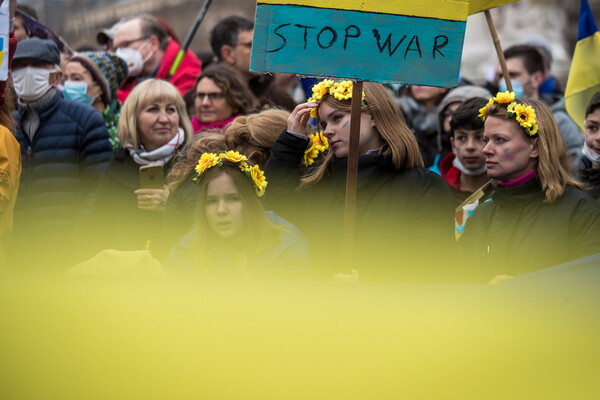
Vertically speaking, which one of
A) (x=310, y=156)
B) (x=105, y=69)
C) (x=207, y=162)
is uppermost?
(x=105, y=69)

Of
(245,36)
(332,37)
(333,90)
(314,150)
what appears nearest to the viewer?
(332,37)

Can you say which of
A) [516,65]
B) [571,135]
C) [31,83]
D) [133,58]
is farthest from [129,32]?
[571,135]

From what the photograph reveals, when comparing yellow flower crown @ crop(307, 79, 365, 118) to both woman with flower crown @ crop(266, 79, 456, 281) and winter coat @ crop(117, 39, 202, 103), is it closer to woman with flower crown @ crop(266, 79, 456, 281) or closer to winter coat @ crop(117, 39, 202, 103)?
woman with flower crown @ crop(266, 79, 456, 281)

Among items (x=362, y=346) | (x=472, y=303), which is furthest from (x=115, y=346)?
(x=472, y=303)

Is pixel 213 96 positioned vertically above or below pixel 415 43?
above

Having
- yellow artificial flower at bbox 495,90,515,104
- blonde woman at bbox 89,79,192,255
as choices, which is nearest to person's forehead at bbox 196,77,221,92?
blonde woman at bbox 89,79,192,255

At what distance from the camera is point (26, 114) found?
653 cm

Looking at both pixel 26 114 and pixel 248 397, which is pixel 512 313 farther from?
pixel 26 114

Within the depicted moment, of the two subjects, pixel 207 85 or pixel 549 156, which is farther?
pixel 207 85

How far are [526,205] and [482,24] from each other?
53.5 feet

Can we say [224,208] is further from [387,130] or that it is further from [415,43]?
[415,43]

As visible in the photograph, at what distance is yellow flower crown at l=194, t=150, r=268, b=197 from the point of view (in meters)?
4.69

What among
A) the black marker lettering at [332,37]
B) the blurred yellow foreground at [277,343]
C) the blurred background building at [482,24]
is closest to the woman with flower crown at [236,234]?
the black marker lettering at [332,37]

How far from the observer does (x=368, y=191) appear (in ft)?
15.7
